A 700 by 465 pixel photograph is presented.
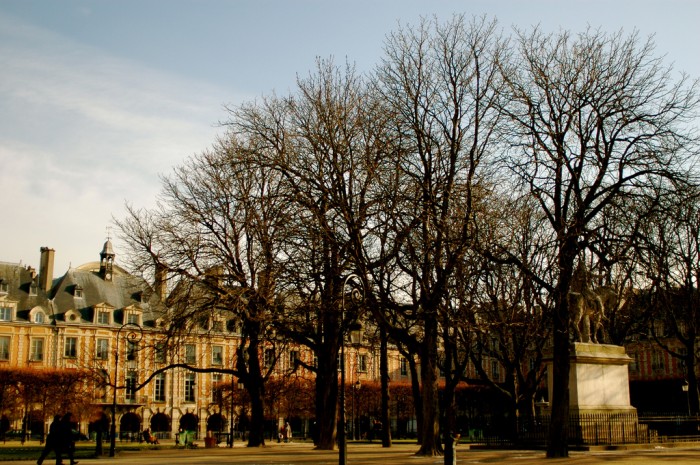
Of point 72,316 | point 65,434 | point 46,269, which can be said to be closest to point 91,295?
point 72,316

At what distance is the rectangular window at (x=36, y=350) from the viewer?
7638 cm

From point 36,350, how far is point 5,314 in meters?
4.51

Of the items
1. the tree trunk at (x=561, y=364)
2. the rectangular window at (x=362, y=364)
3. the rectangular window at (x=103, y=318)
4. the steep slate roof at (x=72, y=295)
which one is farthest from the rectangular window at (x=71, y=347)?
the tree trunk at (x=561, y=364)

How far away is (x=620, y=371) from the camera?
29.9 metres

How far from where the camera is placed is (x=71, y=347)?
258 ft

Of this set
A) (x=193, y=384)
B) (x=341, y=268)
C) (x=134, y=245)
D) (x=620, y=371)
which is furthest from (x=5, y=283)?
(x=620, y=371)

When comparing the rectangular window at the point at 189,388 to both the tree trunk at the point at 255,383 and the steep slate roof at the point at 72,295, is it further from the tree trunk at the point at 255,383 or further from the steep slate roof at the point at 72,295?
the tree trunk at the point at 255,383

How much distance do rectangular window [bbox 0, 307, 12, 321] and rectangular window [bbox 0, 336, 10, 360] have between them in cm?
181

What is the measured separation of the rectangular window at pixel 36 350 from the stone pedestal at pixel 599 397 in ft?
201

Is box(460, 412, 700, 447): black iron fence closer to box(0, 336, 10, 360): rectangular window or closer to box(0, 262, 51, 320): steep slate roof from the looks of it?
box(0, 336, 10, 360): rectangular window

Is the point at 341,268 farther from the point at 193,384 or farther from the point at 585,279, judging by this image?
the point at 193,384

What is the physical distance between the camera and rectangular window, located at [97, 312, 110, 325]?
80.7m

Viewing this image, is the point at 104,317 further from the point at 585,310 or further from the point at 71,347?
the point at 585,310

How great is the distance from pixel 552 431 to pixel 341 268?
8.99 m
